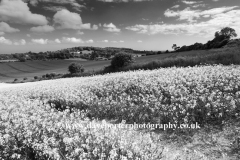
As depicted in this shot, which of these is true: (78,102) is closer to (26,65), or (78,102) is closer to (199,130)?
(199,130)

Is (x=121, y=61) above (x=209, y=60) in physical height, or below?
above

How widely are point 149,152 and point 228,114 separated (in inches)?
130

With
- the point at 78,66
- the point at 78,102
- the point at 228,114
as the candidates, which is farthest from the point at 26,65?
the point at 228,114

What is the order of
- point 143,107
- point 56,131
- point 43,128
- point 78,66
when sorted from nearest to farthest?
point 56,131 < point 43,128 < point 143,107 < point 78,66

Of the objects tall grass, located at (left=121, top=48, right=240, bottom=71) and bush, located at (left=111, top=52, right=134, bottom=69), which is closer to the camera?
tall grass, located at (left=121, top=48, right=240, bottom=71)

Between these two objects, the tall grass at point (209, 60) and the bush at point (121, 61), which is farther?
the bush at point (121, 61)

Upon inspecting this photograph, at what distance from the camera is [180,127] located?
203 inches

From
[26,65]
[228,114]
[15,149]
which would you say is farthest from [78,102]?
[26,65]

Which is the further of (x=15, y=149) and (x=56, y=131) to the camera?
(x=56, y=131)

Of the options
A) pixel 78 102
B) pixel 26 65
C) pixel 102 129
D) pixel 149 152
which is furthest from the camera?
pixel 26 65

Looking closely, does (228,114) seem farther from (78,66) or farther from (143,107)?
(78,66)

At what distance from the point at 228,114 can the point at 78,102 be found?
646 centimetres

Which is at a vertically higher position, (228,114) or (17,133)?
(228,114)

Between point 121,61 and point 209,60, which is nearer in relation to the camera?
point 209,60
